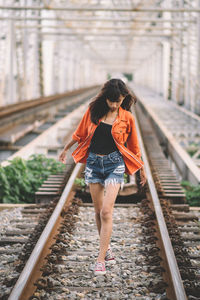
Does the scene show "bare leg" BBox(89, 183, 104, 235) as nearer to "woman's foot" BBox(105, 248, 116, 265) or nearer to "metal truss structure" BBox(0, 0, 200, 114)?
"woman's foot" BBox(105, 248, 116, 265)

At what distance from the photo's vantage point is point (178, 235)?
13.9 ft

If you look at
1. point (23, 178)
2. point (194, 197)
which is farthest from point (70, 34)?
point (194, 197)

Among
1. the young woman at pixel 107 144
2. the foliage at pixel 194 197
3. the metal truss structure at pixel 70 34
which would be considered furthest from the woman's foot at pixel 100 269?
the metal truss structure at pixel 70 34

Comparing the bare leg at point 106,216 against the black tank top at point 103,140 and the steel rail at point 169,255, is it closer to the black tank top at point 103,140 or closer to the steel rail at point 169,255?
the black tank top at point 103,140

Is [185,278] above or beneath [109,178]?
beneath

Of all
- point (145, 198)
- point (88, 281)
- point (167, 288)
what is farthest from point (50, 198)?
point (167, 288)

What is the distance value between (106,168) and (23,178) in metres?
3.53

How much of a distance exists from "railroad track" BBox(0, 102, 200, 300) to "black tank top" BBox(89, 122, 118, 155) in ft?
3.27

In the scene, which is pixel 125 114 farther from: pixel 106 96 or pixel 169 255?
pixel 169 255

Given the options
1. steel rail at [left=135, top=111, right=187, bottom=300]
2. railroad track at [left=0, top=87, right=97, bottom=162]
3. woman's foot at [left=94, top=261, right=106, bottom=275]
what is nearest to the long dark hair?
woman's foot at [left=94, top=261, right=106, bottom=275]

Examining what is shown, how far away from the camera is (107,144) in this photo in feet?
11.5

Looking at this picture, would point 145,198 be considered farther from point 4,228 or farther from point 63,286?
point 63,286

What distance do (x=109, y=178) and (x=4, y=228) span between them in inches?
67.5

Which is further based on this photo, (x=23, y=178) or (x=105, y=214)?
(x=23, y=178)
